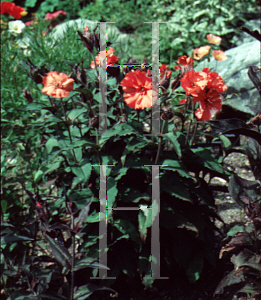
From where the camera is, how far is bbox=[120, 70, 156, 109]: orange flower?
164 centimetres

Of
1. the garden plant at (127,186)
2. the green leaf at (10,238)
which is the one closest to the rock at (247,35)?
the garden plant at (127,186)

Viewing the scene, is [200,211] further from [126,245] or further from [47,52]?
[47,52]

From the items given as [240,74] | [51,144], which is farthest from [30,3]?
[51,144]

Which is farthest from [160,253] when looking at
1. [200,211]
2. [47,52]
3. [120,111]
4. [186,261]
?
[47,52]

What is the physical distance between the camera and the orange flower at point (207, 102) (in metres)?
1.66

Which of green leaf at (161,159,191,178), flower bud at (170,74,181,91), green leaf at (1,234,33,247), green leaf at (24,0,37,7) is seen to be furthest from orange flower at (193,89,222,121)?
green leaf at (24,0,37,7)

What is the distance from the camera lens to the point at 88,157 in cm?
196

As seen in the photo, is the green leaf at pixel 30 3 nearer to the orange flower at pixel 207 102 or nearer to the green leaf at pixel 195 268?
the orange flower at pixel 207 102

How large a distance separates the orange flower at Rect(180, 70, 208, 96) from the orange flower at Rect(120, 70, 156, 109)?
0.49 feet

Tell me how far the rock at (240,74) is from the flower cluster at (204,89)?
168cm

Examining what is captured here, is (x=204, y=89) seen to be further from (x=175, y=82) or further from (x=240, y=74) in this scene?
(x=240, y=74)

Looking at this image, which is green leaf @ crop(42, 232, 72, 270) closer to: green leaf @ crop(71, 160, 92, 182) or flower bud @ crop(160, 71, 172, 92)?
green leaf @ crop(71, 160, 92, 182)

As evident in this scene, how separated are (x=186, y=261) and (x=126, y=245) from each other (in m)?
0.31

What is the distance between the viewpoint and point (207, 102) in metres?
1.69
